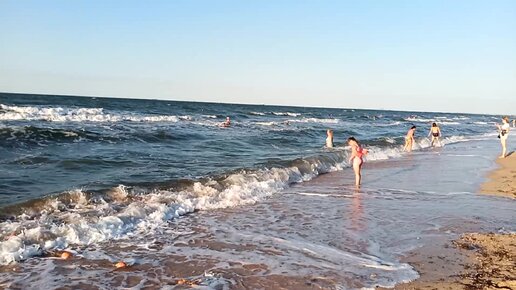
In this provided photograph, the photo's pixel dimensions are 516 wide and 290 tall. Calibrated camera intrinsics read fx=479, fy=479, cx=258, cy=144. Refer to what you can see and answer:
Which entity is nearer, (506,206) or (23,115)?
(506,206)

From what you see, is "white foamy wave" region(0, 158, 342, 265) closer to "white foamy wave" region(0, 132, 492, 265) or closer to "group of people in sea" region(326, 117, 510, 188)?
"white foamy wave" region(0, 132, 492, 265)

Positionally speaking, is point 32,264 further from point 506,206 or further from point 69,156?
point 69,156

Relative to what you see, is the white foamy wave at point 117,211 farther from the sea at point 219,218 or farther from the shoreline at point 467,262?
the shoreline at point 467,262

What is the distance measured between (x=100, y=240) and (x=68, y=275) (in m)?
1.52

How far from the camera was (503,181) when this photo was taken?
14.2 meters

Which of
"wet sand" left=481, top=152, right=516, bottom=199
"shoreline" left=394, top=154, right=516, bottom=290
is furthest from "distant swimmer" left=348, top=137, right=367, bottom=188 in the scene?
"shoreline" left=394, top=154, right=516, bottom=290

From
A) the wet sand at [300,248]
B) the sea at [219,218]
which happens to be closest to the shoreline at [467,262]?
the wet sand at [300,248]

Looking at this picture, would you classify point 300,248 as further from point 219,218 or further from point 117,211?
point 117,211

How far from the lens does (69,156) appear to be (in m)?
15.6

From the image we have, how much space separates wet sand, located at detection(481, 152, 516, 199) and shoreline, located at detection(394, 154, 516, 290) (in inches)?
206

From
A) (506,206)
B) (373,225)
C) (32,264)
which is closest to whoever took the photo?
(32,264)

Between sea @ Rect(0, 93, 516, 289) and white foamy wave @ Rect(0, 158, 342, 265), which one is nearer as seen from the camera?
sea @ Rect(0, 93, 516, 289)

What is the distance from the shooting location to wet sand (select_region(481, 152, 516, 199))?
12.2 metres

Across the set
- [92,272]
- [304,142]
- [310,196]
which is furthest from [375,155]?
[92,272]
